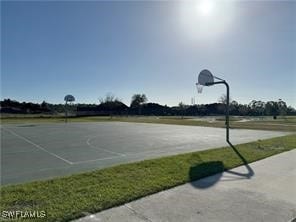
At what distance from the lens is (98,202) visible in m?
4.08

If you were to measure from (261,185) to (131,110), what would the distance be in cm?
9347

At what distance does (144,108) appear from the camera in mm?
99500

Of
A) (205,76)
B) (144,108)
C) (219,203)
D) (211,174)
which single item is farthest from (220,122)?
(144,108)

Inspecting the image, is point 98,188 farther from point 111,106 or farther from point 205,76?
point 111,106

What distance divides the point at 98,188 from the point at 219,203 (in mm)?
2318

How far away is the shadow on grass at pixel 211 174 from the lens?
550cm

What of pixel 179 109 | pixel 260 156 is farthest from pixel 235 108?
pixel 260 156

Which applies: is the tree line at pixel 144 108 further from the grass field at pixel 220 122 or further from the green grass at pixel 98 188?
the green grass at pixel 98 188

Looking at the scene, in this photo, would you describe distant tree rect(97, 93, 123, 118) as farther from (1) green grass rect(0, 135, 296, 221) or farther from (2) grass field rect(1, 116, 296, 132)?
(1) green grass rect(0, 135, 296, 221)

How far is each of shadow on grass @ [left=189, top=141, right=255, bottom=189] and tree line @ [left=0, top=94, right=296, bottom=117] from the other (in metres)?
73.0

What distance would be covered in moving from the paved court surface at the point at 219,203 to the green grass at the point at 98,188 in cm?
26

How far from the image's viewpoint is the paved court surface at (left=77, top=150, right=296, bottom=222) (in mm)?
3668

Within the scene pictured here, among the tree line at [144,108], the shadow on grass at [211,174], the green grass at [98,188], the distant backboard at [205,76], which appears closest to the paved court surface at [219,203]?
the shadow on grass at [211,174]

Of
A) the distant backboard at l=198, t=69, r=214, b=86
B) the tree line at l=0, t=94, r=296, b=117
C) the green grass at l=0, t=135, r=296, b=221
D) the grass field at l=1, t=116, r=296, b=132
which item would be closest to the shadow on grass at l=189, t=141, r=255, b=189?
the green grass at l=0, t=135, r=296, b=221
